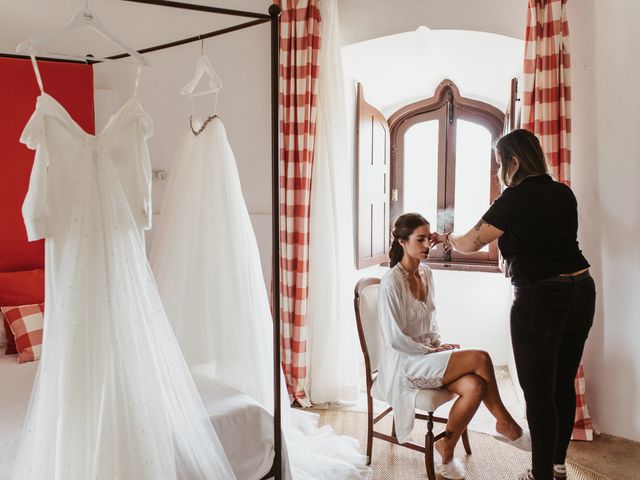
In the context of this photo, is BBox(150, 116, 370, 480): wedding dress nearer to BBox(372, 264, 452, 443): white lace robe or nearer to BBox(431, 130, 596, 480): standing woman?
BBox(372, 264, 452, 443): white lace robe

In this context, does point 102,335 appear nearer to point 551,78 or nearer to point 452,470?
point 452,470

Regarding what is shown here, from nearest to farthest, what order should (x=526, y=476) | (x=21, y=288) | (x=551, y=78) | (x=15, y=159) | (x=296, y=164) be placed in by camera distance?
(x=526, y=476) < (x=551, y=78) < (x=21, y=288) < (x=15, y=159) < (x=296, y=164)

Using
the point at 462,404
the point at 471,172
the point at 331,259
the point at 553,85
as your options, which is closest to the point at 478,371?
the point at 462,404

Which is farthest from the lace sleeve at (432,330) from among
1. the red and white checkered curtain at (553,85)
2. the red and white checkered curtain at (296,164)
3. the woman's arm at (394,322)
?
the red and white checkered curtain at (296,164)

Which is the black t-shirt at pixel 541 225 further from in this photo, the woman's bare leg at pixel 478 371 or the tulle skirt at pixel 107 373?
the tulle skirt at pixel 107 373

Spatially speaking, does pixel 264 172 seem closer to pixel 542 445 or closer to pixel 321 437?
pixel 321 437

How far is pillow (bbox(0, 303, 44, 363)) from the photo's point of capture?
2.80 metres

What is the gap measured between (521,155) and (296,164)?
1612mm

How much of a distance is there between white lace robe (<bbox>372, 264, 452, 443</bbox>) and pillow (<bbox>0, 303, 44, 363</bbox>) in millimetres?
1672

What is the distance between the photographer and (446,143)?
16.0 feet

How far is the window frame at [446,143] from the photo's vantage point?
15.6ft

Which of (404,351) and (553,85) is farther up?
(553,85)

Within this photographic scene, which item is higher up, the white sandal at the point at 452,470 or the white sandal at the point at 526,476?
the white sandal at the point at 526,476

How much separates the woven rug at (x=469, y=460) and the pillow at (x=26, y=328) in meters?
1.66
